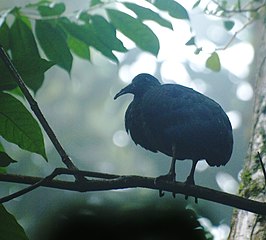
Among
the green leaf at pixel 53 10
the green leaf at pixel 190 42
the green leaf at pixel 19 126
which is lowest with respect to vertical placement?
the green leaf at pixel 19 126

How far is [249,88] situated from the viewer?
51.9 inches

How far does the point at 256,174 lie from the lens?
2.54 ft

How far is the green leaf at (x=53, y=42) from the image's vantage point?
71 centimetres

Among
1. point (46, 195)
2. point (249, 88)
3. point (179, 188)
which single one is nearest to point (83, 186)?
point (179, 188)

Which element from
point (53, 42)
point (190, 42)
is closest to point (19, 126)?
point (53, 42)

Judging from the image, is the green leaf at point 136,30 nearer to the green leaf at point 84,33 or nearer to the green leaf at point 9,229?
the green leaf at point 84,33

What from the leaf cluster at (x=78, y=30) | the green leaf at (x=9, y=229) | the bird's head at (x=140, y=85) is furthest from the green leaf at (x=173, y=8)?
the green leaf at (x=9, y=229)

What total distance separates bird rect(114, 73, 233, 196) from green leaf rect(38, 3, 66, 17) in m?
0.16

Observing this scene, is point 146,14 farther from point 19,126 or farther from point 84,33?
point 19,126

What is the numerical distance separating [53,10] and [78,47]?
8 centimetres

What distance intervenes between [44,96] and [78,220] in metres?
0.67

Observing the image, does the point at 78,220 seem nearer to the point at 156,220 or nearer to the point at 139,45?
the point at 156,220

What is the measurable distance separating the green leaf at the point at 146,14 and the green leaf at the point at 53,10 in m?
0.09

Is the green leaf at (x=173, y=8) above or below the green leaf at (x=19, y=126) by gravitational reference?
above
